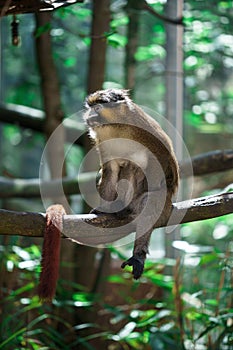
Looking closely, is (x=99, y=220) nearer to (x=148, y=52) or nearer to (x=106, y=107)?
(x=106, y=107)

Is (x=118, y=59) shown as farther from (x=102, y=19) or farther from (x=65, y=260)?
(x=65, y=260)

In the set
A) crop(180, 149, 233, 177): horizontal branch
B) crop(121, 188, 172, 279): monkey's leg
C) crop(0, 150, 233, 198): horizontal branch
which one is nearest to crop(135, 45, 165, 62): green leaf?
crop(0, 150, 233, 198): horizontal branch

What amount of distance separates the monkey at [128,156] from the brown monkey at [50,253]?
1.14ft

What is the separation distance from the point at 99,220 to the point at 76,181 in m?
1.48

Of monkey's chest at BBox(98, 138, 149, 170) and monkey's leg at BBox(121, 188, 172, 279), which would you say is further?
monkey's chest at BBox(98, 138, 149, 170)

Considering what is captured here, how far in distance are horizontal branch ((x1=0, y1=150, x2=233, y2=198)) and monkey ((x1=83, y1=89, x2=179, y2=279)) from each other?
80cm

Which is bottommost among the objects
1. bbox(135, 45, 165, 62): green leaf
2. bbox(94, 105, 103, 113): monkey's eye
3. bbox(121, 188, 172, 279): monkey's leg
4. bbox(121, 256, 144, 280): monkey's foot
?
bbox(121, 256, 144, 280): monkey's foot

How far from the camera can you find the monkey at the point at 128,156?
8.64 ft

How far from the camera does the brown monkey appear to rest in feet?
7.29

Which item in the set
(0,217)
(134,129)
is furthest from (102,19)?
(0,217)

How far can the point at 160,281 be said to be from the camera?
347cm

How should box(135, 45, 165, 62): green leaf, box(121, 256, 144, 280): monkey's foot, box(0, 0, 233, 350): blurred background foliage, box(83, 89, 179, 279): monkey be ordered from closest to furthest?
1. box(121, 256, 144, 280): monkey's foot
2. box(83, 89, 179, 279): monkey
3. box(0, 0, 233, 350): blurred background foliage
4. box(135, 45, 165, 62): green leaf

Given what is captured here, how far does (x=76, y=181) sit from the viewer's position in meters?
3.81

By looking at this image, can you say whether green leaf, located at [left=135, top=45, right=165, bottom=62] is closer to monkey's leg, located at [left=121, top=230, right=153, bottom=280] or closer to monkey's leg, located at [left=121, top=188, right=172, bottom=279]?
monkey's leg, located at [left=121, top=188, right=172, bottom=279]
